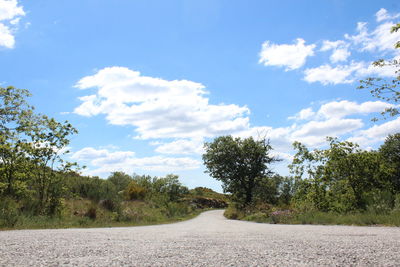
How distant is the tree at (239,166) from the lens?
3572 cm

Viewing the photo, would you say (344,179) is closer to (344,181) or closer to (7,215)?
(344,181)

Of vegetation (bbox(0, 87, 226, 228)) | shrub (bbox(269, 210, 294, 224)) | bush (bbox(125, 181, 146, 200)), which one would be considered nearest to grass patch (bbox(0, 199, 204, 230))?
vegetation (bbox(0, 87, 226, 228))

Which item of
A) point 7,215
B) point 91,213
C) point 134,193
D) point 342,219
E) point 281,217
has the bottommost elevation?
point 281,217

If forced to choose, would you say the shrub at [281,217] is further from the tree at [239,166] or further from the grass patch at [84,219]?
the tree at [239,166]

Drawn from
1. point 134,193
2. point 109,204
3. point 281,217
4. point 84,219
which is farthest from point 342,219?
point 134,193

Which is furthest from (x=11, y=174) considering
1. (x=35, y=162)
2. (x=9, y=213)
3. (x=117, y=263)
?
(x=117, y=263)

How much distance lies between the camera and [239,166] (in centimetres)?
3600

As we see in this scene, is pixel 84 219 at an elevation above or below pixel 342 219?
above

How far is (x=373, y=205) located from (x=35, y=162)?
54.4 feet

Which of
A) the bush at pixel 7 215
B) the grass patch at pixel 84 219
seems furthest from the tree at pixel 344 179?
the bush at pixel 7 215

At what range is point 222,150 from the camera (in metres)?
36.4

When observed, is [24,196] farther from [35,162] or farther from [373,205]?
[373,205]

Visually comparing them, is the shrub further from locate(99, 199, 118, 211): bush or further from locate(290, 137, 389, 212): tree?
locate(99, 199, 118, 211): bush

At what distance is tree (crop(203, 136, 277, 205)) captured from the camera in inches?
1406
